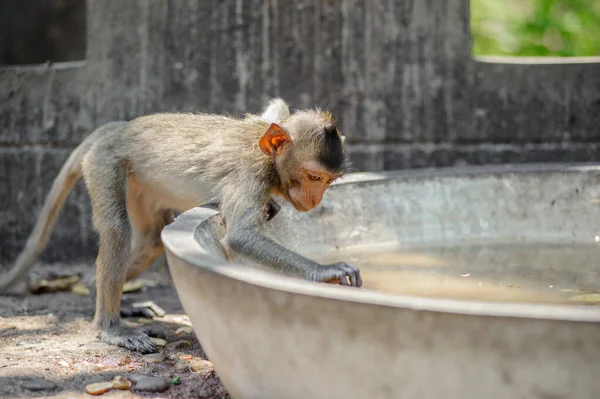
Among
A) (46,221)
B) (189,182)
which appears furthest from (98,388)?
(46,221)

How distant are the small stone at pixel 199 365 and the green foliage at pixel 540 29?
857 cm

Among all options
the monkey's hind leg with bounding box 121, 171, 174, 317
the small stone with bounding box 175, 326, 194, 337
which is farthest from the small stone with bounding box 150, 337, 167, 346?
the monkey's hind leg with bounding box 121, 171, 174, 317

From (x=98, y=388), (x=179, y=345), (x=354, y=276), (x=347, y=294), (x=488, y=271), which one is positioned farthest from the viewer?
(x=179, y=345)

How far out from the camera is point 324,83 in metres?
6.82

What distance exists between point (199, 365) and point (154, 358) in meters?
0.38

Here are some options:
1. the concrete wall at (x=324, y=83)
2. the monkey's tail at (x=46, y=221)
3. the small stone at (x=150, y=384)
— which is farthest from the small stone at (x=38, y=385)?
the concrete wall at (x=324, y=83)

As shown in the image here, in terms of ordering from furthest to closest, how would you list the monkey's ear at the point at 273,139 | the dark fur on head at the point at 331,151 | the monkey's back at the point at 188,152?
the monkey's back at the point at 188,152 → the monkey's ear at the point at 273,139 → the dark fur on head at the point at 331,151

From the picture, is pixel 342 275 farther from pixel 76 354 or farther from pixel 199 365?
pixel 76 354

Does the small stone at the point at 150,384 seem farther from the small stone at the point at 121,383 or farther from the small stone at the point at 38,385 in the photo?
the small stone at the point at 38,385

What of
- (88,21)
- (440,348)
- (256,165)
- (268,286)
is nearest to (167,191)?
(256,165)

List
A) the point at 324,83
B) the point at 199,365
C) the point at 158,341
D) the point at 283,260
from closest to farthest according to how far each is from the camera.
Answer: the point at 283,260
the point at 199,365
the point at 158,341
the point at 324,83

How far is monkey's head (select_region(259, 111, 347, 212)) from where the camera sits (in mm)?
4527

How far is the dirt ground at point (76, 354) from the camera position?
4141 millimetres

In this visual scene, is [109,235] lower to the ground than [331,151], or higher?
lower
